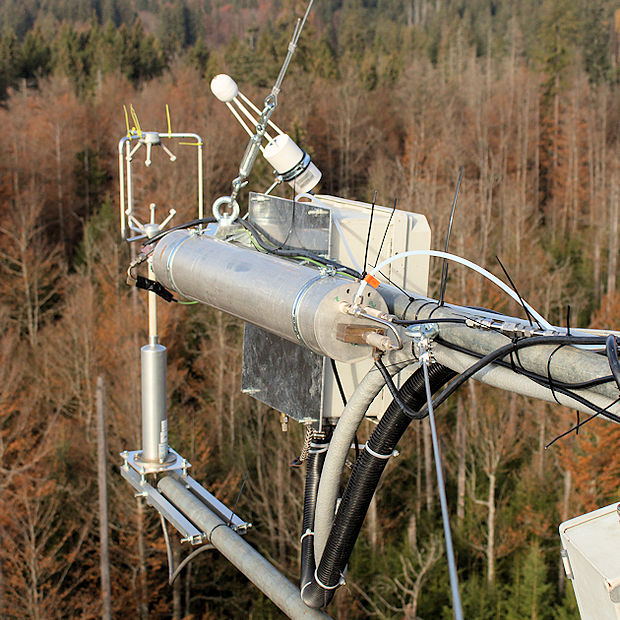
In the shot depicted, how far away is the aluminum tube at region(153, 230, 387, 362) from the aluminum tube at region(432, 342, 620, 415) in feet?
1.08

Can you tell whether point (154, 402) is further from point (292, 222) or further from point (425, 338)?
point (425, 338)

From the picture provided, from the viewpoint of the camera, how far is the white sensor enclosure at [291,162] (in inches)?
160

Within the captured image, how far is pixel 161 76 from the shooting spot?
5509 cm

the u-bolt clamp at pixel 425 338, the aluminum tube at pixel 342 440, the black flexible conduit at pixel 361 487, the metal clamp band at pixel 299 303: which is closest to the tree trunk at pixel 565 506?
the aluminum tube at pixel 342 440

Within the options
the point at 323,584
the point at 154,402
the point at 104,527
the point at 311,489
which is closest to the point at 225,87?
the point at 154,402

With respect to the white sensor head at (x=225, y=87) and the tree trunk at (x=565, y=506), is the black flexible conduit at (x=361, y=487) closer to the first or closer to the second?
the white sensor head at (x=225, y=87)

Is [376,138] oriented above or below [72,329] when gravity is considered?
above

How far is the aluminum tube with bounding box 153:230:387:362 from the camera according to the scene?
2754 mm

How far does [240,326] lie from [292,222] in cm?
2696

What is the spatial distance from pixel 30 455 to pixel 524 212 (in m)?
22.2

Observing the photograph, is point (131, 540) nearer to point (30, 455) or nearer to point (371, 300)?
point (30, 455)

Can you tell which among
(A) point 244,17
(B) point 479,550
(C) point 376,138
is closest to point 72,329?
(B) point 479,550

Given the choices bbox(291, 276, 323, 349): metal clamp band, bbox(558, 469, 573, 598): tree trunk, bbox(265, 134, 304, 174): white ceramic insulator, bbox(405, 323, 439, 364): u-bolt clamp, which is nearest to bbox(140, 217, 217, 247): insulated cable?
bbox(265, 134, 304, 174): white ceramic insulator

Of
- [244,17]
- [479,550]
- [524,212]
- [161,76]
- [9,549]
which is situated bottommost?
[479,550]
